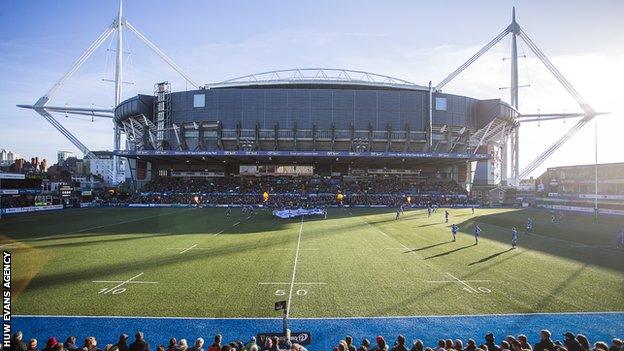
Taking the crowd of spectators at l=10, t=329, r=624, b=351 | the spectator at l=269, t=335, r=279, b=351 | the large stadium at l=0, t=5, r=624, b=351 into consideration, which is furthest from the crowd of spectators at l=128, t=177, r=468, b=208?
the spectator at l=269, t=335, r=279, b=351

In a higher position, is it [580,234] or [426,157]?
[426,157]

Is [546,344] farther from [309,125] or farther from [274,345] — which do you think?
[309,125]

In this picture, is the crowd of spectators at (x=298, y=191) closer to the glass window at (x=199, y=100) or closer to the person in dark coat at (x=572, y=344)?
the glass window at (x=199, y=100)

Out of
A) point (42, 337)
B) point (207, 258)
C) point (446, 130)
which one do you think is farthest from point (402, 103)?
point (42, 337)

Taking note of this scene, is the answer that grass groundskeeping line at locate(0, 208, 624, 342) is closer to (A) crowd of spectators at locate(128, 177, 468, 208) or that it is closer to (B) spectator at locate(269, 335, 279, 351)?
(B) spectator at locate(269, 335, 279, 351)

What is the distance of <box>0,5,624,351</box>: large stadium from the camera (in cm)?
1238

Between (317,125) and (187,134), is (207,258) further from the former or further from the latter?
(187,134)

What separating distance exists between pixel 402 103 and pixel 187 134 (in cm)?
4858

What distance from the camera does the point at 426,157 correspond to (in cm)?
7800

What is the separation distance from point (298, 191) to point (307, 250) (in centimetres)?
5491

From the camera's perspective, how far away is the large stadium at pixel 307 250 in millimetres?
12375

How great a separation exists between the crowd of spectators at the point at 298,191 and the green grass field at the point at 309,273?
41.3m

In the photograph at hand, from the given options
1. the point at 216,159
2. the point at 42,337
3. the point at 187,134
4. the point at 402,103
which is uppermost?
the point at 402,103

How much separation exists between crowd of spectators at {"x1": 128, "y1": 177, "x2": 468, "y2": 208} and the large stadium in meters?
0.49
